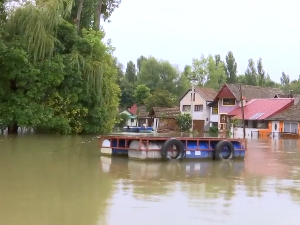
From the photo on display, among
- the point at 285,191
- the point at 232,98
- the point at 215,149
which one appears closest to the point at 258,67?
the point at 232,98

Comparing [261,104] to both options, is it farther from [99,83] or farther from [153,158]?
[153,158]

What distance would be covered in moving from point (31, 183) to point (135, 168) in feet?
15.3

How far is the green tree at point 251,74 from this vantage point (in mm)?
90800

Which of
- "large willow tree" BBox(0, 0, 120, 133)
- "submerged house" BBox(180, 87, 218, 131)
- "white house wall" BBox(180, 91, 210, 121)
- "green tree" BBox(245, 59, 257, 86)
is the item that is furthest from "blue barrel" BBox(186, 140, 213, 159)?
"green tree" BBox(245, 59, 257, 86)

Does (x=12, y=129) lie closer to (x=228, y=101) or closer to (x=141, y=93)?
(x=228, y=101)

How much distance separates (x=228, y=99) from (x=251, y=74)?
129 feet

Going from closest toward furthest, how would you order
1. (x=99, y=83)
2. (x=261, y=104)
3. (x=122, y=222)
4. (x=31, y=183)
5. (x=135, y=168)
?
(x=122, y=222)
(x=31, y=183)
(x=135, y=168)
(x=99, y=83)
(x=261, y=104)

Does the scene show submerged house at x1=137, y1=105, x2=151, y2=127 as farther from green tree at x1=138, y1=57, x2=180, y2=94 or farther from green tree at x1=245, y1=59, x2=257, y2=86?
green tree at x1=245, y1=59, x2=257, y2=86

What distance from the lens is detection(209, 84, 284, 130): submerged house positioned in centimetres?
5506

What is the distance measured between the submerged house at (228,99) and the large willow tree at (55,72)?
72.9ft

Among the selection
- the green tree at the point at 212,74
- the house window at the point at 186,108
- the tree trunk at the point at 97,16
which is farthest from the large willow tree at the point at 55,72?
the green tree at the point at 212,74

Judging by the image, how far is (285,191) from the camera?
36.6ft

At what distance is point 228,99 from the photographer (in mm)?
56062

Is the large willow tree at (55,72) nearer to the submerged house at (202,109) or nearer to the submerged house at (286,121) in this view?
the submerged house at (286,121)
